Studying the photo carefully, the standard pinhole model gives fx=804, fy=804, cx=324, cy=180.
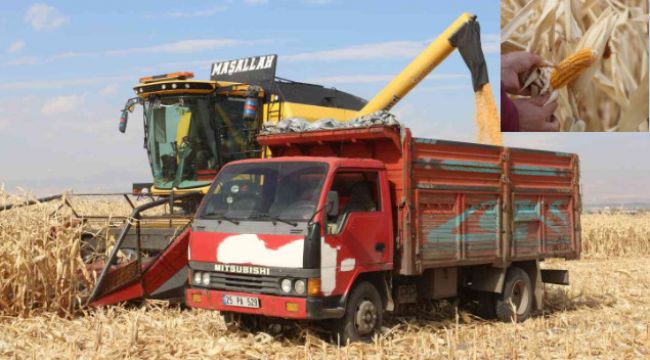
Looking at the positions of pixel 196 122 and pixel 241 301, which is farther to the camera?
pixel 196 122

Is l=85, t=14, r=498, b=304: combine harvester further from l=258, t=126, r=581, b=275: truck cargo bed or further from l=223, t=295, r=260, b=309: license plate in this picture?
l=223, t=295, r=260, b=309: license plate

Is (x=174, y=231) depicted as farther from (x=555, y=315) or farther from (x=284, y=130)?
(x=555, y=315)

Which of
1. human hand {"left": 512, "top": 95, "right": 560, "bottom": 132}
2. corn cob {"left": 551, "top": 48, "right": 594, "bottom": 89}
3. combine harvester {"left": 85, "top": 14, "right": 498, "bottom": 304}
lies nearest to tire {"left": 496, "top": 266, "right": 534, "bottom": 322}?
human hand {"left": 512, "top": 95, "right": 560, "bottom": 132}

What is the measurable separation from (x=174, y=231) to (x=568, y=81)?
747cm

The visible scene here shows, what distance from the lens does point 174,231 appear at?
446 inches

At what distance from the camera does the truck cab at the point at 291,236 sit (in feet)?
27.2

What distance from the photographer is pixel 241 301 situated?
858 cm

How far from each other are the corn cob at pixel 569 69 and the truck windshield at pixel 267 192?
6.92 m

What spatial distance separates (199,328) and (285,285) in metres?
1.59

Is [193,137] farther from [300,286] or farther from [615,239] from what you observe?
[615,239]

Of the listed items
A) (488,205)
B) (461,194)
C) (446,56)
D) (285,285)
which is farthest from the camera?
(446,56)

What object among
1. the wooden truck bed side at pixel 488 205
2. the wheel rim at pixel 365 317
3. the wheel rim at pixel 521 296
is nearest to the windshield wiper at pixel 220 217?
the wheel rim at pixel 365 317

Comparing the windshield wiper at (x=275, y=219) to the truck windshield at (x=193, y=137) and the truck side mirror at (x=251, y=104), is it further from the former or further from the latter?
the truck windshield at (x=193, y=137)

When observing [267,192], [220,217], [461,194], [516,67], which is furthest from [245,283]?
[516,67]
